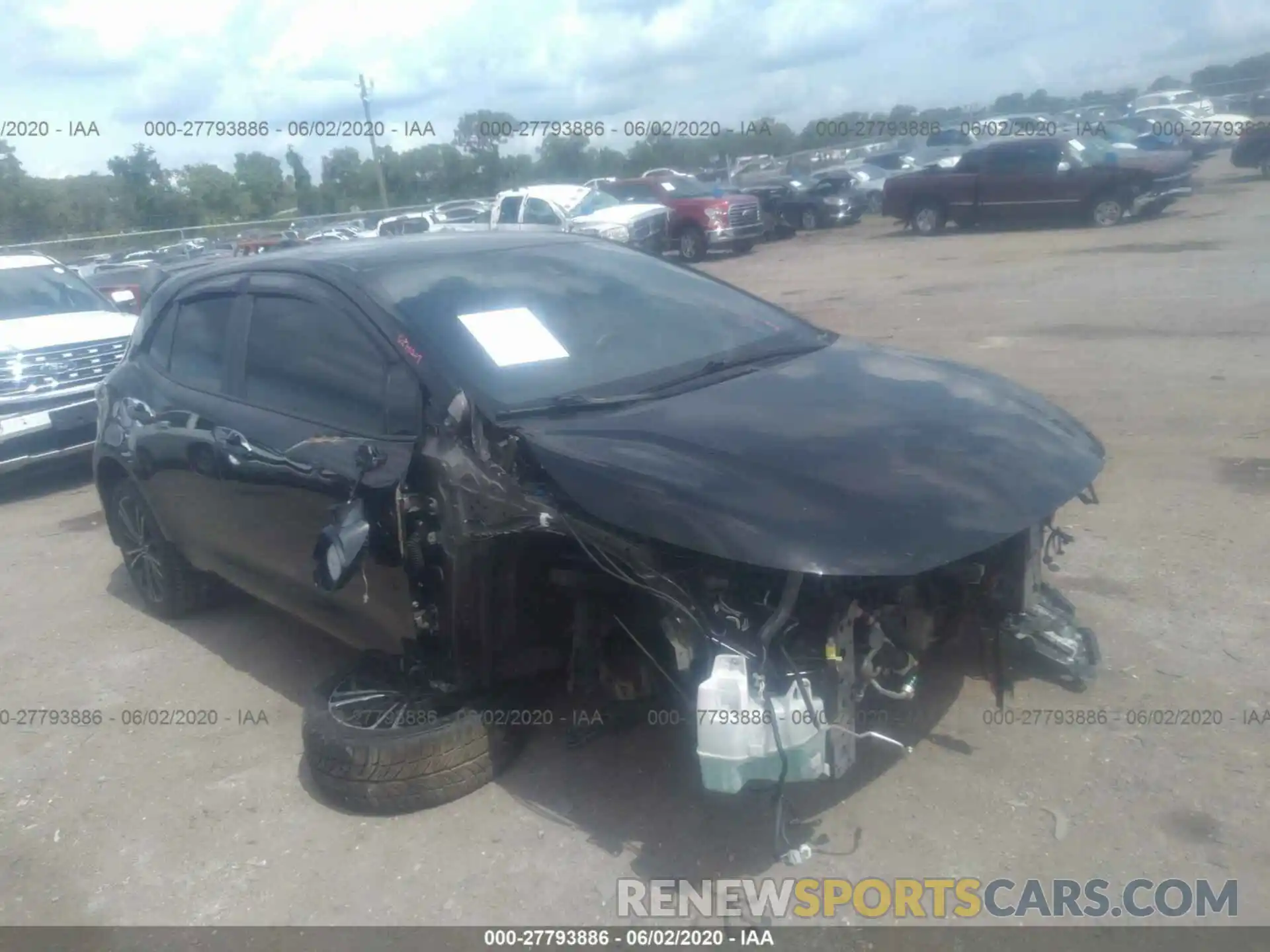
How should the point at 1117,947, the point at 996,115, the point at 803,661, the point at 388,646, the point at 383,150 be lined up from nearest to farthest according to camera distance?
the point at 1117,947 < the point at 803,661 < the point at 388,646 < the point at 383,150 < the point at 996,115

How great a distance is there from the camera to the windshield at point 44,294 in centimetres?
920

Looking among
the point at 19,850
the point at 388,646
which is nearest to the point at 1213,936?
the point at 388,646

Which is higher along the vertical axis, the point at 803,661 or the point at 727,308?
the point at 727,308

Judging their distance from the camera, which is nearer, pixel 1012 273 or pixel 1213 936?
pixel 1213 936

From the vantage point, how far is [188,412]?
4789 millimetres

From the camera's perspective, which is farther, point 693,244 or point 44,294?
point 693,244

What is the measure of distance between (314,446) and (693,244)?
20.3 metres

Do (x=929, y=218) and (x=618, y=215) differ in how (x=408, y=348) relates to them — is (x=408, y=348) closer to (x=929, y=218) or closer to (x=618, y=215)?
(x=618, y=215)

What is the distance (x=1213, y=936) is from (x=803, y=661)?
4.14 feet

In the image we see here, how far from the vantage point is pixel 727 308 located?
15.3 feet

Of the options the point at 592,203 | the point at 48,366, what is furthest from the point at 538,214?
the point at 48,366

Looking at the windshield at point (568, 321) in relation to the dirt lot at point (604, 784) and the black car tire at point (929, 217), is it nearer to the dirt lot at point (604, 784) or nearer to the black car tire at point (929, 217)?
the dirt lot at point (604, 784)

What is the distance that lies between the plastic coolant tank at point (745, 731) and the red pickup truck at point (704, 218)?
20830 millimetres

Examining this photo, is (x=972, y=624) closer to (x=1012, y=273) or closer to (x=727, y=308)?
(x=727, y=308)
